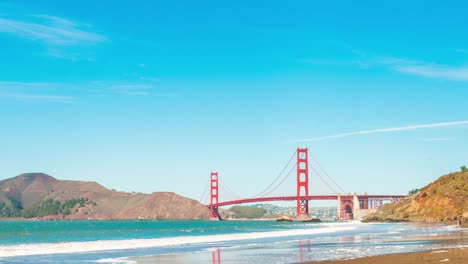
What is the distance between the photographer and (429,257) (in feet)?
83.6

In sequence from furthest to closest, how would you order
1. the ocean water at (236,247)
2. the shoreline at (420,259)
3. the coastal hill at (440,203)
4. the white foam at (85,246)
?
the coastal hill at (440,203)
the white foam at (85,246)
the ocean water at (236,247)
the shoreline at (420,259)

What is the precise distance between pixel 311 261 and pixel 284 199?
122203mm

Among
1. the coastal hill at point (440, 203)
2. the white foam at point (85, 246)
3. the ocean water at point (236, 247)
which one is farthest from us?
the coastal hill at point (440, 203)

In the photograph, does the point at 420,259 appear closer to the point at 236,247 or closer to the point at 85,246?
→ the point at 236,247

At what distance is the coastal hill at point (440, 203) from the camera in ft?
320

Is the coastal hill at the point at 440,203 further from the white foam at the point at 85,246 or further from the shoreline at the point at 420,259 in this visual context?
the shoreline at the point at 420,259

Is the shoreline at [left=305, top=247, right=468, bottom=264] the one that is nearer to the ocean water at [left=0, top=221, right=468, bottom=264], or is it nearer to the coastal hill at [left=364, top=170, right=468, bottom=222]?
the ocean water at [left=0, top=221, right=468, bottom=264]

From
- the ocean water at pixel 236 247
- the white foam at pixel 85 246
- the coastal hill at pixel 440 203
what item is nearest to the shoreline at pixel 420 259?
the ocean water at pixel 236 247

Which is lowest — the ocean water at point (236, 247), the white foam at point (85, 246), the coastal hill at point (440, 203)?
the white foam at point (85, 246)

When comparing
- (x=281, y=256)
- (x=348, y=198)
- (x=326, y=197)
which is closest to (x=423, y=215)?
(x=326, y=197)

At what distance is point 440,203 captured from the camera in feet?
342

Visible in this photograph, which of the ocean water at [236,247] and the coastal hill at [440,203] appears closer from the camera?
the ocean water at [236,247]

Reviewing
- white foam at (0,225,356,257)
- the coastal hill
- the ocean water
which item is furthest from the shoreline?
the coastal hill

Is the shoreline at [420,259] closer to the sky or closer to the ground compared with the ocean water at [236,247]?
closer to the sky
